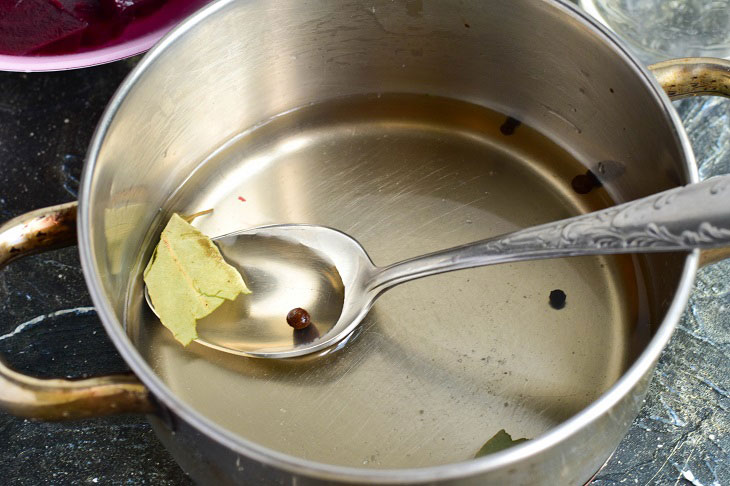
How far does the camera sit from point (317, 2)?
76 centimetres

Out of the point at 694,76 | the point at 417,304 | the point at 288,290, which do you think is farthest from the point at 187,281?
the point at 694,76

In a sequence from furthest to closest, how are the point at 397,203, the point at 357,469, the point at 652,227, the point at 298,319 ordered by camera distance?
the point at 397,203, the point at 298,319, the point at 652,227, the point at 357,469

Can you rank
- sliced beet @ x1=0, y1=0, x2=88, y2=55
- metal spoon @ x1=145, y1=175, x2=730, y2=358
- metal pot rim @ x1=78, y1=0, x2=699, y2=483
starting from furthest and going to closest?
sliced beet @ x1=0, y1=0, x2=88, y2=55, metal spoon @ x1=145, y1=175, x2=730, y2=358, metal pot rim @ x1=78, y1=0, x2=699, y2=483

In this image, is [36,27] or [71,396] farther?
[36,27]

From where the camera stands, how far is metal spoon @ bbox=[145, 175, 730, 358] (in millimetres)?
561

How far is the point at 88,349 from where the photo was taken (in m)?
0.72

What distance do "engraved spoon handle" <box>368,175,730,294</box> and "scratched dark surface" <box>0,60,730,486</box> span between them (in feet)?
0.63

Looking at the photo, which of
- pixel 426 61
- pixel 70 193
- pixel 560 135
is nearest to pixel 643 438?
pixel 560 135

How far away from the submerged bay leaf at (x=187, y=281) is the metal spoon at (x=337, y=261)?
0.04ft

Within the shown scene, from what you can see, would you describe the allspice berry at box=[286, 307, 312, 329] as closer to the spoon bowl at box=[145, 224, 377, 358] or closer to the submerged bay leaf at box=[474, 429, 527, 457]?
Result: the spoon bowl at box=[145, 224, 377, 358]

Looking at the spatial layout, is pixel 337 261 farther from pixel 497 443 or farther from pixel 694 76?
pixel 694 76

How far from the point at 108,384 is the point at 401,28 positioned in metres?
0.46

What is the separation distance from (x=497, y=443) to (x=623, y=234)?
0.19 meters

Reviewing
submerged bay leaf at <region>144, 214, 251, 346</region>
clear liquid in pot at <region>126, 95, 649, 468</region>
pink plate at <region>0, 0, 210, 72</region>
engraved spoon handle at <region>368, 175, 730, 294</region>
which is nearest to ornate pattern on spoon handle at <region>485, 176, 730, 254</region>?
engraved spoon handle at <region>368, 175, 730, 294</region>
